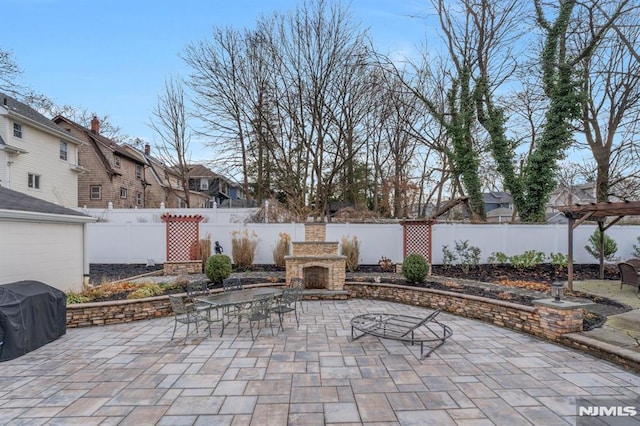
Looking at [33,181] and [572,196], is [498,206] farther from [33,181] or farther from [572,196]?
[33,181]

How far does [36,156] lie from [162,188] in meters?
10.4

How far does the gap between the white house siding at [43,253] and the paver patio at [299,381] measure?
4.99ft

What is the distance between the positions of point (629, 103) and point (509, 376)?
14260 millimetres

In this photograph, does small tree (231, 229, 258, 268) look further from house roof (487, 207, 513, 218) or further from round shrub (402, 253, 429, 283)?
house roof (487, 207, 513, 218)

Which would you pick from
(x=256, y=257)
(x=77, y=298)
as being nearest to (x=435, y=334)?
(x=77, y=298)

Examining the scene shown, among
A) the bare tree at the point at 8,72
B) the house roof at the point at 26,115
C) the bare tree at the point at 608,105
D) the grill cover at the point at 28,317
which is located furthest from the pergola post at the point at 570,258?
the bare tree at the point at 8,72

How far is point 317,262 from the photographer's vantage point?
825cm

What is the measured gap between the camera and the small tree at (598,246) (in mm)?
10977

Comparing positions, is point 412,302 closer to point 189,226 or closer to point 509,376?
point 509,376

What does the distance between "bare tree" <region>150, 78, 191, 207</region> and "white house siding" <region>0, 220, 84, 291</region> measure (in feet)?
39.3

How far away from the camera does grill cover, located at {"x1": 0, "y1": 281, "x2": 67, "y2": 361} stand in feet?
14.1

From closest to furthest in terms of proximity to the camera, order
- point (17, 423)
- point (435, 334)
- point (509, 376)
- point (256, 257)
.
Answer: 1. point (17, 423)
2. point (509, 376)
3. point (435, 334)
4. point (256, 257)

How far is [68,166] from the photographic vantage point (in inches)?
668

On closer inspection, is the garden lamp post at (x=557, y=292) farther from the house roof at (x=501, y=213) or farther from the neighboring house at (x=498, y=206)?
the house roof at (x=501, y=213)
